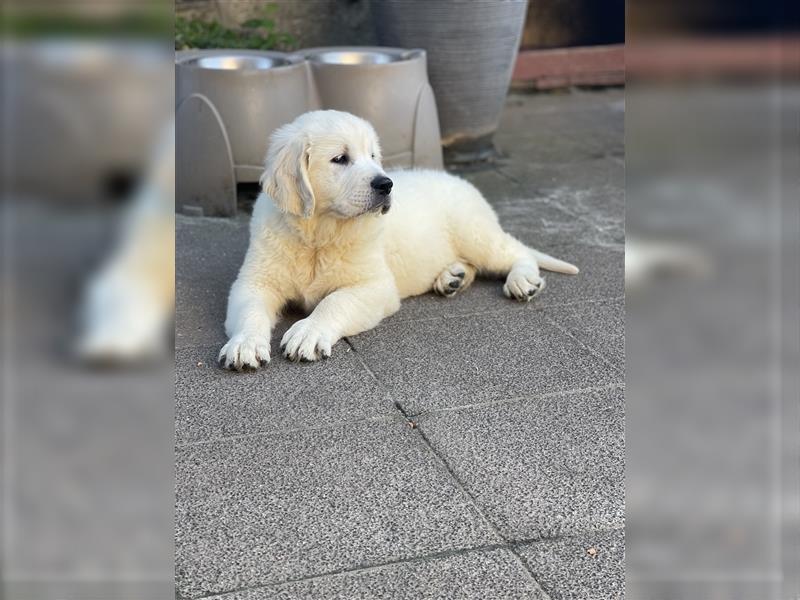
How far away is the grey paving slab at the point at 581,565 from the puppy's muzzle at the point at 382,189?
185cm

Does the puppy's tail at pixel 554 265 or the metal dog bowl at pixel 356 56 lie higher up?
the metal dog bowl at pixel 356 56

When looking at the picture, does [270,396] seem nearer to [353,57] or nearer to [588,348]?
[588,348]

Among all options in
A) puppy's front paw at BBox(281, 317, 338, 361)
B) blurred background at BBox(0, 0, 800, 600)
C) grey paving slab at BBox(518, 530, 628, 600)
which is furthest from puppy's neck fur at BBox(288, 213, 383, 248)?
blurred background at BBox(0, 0, 800, 600)

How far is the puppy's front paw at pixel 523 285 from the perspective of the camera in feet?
15.1

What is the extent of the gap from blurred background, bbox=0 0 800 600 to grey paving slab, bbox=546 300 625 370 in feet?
10.3

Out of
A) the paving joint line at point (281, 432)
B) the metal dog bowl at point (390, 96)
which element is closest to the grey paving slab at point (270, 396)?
the paving joint line at point (281, 432)

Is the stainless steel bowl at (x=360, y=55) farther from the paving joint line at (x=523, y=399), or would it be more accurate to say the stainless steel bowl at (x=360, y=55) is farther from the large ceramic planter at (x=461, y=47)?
the paving joint line at (x=523, y=399)

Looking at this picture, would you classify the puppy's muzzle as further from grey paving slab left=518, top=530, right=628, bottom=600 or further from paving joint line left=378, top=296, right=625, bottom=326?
grey paving slab left=518, top=530, right=628, bottom=600

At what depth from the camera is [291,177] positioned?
402 cm

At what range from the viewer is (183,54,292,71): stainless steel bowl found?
6.15 m

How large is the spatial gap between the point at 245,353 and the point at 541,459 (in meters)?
1.29

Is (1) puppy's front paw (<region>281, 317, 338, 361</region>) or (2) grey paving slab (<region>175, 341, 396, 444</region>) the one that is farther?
(1) puppy's front paw (<region>281, 317, 338, 361</region>)

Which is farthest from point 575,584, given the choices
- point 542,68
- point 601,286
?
point 542,68
